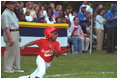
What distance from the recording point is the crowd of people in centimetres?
1734

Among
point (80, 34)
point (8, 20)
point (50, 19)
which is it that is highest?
point (8, 20)

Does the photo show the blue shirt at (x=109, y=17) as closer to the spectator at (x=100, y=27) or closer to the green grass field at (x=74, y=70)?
the spectator at (x=100, y=27)

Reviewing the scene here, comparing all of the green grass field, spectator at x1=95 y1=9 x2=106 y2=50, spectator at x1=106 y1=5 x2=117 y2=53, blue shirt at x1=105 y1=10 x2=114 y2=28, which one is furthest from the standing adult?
spectator at x1=95 y1=9 x2=106 y2=50

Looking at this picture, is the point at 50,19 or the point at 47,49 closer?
the point at 47,49

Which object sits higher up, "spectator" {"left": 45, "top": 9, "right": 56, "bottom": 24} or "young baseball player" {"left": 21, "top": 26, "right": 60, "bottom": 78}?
"young baseball player" {"left": 21, "top": 26, "right": 60, "bottom": 78}

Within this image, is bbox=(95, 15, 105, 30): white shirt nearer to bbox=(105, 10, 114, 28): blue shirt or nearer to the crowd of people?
the crowd of people

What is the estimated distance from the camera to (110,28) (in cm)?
1780

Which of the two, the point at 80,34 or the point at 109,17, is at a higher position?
the point at 109,17

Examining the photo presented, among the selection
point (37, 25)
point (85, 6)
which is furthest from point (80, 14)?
point (37, 25)

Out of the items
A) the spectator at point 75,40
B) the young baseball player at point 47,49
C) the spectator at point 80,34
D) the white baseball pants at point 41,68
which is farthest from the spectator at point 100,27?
the white baseball pants at point 41,68

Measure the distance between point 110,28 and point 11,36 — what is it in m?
7.99

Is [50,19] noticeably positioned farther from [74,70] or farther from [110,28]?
[74,70]

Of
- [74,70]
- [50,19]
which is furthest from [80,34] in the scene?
[74,70]

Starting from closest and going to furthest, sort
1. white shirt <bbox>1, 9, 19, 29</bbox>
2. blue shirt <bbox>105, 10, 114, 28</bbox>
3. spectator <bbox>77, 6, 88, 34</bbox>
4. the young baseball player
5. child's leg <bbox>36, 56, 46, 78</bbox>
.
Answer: child's leg <bbox>36, 56, 46, 78</bbox> → the young baseball player → white shirt <bbox>1, 9, 19, 29</bbox> → blue shirt <bbox>105, 10, 114, 28</bbox> → spectator <bbox>77, 6, 88, 34</bbox>
